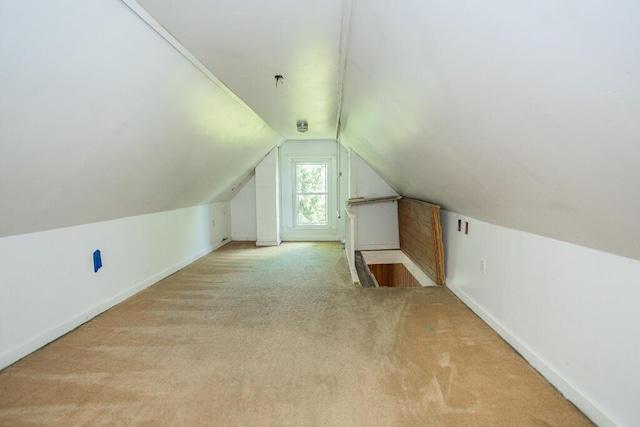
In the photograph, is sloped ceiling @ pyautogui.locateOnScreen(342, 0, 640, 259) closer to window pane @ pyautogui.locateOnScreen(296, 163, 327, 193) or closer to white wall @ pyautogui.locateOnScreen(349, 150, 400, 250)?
white wall @ pyautogui.locateOnScreen(349, 150, 400, 250)

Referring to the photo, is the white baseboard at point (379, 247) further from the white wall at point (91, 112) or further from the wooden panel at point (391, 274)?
the white wall at point (91, 112)

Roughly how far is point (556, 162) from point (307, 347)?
6.11 ft

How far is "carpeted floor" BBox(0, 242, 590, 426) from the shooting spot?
1.69 m

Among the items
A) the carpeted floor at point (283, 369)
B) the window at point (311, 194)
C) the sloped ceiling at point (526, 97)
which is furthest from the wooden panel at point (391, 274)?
the sloped ceiling at point (526, 97)

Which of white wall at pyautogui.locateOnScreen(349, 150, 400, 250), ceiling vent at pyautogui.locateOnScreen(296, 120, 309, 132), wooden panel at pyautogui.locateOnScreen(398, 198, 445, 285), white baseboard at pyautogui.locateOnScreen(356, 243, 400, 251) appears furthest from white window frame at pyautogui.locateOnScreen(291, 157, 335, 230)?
ceiling vent at pyautogui.locateOnScreen(296, 120, 309, 132)

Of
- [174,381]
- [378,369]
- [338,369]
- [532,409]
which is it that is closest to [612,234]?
[532,409]

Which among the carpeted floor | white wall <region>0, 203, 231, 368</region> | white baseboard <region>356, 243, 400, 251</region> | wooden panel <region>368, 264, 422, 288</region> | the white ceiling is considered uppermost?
the white ceiling

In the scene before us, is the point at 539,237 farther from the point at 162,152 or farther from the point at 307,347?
the point at 162,152

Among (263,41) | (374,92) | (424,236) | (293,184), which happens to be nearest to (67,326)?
(263,41)

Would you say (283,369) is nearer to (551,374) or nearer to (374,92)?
(551,374)

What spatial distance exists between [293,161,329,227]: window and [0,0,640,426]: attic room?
3.21 meters

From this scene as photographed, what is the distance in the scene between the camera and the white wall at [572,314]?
4.88 ft

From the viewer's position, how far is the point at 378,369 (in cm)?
208

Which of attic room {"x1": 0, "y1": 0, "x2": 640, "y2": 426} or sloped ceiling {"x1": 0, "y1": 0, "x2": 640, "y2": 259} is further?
attic room {"x1": 0, "y1": 0, "x2": 640, "y2": 426}
